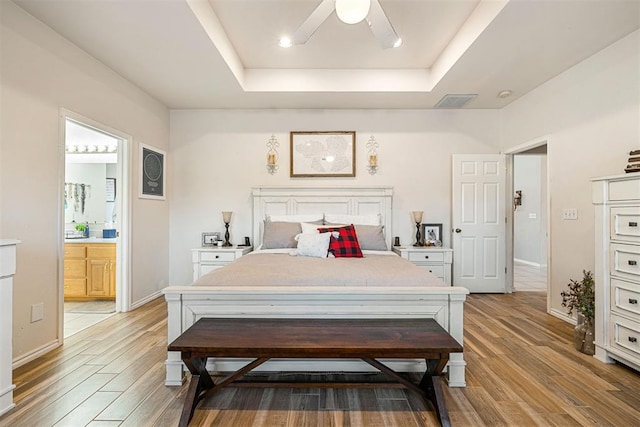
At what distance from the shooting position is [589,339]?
252cm

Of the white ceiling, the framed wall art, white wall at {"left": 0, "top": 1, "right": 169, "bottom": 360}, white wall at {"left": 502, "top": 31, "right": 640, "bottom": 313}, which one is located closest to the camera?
white wall at {"left": 0, "top": 1, "right": 169, "bottom": 360}

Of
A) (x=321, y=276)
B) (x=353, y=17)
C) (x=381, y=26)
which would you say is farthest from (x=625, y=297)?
(x=353, y=17)

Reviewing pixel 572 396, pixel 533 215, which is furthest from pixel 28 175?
pixel 533 215

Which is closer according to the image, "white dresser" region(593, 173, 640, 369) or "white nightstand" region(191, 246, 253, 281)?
"white dresser" region(593, 173, 640, 369)

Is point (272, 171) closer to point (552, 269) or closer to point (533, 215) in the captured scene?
point (552, 269)

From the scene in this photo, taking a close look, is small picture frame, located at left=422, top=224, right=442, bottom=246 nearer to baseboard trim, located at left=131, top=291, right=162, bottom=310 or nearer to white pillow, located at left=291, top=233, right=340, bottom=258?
white pillow, located at left=291, top=233, right=340, bottom=258

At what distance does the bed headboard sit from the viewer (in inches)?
172

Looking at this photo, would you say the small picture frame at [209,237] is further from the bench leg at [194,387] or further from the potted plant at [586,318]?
the potted plant at [586,318]

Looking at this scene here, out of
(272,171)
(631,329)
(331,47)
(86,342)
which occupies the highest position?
(331,47)

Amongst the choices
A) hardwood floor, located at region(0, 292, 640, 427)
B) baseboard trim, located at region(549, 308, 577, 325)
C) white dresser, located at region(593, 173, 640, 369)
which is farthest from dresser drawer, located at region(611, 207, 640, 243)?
baseboard trim, located at region(549, 308, 577, 325)

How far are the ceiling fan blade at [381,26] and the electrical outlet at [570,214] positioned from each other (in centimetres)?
258

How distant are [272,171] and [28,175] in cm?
266

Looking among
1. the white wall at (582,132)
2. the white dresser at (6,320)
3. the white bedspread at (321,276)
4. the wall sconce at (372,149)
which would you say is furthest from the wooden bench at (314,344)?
the wall sconce at (372,149)

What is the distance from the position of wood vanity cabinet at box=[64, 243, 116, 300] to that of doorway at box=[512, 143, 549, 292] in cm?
688
